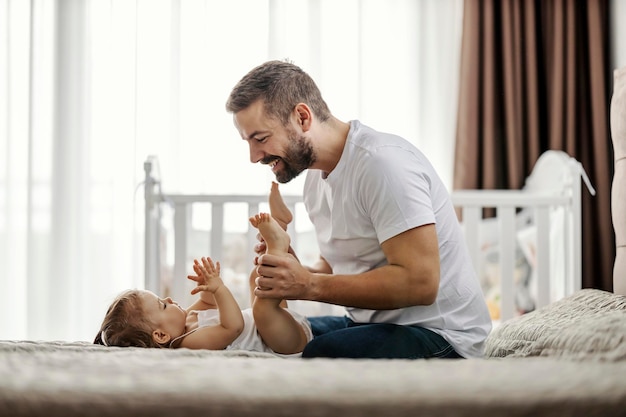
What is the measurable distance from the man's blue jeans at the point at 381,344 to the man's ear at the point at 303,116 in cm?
45

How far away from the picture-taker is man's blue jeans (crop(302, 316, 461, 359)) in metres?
1.33

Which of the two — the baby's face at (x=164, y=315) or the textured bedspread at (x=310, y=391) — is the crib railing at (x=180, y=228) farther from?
the textured bedspread at (x=310, y=391)

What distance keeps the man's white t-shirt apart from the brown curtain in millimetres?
1837

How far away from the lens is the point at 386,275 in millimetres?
1339

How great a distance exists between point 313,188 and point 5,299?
210 centimetres

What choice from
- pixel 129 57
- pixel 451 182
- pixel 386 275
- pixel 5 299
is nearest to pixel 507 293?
pixel 451 182

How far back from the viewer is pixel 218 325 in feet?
5.07

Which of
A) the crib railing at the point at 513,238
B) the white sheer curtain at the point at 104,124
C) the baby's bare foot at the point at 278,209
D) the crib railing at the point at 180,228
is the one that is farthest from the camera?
the white sheer curtain at the point at 104,124

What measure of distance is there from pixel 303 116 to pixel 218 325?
492mm

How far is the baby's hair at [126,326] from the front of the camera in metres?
1.53

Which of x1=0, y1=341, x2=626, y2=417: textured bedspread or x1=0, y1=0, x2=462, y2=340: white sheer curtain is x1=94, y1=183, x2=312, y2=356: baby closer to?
x1=0, y1=341, x2=626, y2=417: textured bedspread

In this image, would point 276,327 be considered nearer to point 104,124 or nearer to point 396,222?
point 396,222

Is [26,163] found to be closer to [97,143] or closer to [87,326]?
[97,143]

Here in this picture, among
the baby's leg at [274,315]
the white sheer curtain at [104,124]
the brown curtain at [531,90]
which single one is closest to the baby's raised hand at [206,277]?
the baby's leg at [274,315]
